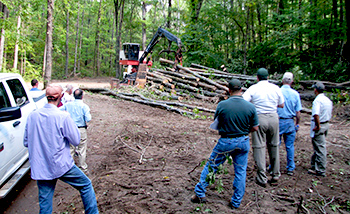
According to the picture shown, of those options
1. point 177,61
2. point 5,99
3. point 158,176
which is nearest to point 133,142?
point 158,176

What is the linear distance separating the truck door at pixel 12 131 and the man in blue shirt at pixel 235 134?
310cm

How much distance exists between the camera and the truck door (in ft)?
11.9

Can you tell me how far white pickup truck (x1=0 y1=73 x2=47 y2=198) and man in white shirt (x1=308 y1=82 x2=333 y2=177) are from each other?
17.4ft

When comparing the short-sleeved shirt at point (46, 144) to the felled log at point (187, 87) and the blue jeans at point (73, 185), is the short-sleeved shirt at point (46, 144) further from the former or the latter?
the felled log at point (187, 87)

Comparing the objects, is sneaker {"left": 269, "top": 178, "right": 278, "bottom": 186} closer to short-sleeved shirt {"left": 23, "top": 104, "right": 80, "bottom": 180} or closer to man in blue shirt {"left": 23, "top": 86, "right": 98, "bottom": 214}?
man in blue shirt {"left": 23, "top": 86, "right": 98, "bottom": 214}

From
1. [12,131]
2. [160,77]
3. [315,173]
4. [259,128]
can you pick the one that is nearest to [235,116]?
[259,128]

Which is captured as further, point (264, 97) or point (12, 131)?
point (264, 97)

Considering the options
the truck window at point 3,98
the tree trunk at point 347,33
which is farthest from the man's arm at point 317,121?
the tree trunk at point 347,33

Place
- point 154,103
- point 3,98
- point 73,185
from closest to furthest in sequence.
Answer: point 73,185
point 3,98
point 154,103

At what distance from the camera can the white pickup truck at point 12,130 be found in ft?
11.4

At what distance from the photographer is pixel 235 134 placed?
Answer: 357 centimetres

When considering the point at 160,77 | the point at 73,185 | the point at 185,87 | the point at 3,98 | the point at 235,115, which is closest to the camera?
the point at 73,185

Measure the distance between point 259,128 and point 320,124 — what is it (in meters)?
1.59

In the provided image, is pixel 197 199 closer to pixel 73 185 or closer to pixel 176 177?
pixel 176 177
